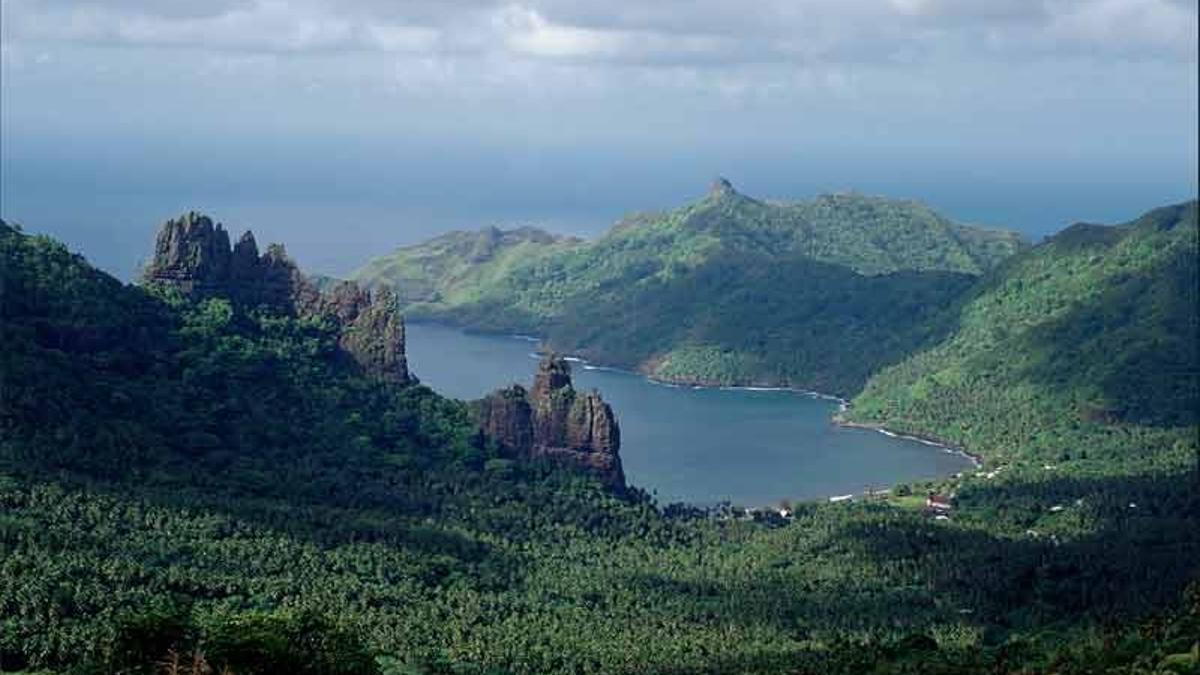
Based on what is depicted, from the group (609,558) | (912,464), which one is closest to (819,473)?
(912,464)

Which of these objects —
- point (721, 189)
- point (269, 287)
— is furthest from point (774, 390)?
point (269, 287)

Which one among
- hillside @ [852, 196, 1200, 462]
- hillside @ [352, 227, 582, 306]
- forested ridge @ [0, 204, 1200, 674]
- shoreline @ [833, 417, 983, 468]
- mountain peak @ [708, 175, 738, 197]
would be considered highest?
mountain peak @ [708, 175, 738, 197]

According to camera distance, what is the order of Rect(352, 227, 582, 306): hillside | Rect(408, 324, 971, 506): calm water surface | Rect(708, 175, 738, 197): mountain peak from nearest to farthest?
Rect(408, 324, 971, 506): calm water surface, Rect(352, 227, 582, 306): hillside, Rect(708, 175, 738, 197): mountain peak

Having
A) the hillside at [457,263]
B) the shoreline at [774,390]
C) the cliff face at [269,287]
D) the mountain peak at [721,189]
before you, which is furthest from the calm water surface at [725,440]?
the mountain peak at [721,189]

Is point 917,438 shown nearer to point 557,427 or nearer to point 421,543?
point 557,427

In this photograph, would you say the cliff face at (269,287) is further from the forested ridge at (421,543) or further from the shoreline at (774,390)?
the shoreline at (774,390)

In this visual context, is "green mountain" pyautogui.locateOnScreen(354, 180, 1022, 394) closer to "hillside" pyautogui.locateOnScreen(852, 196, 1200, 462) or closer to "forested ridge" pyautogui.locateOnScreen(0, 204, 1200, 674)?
"hillside" pyautogui.locateOnScreen(852, 196, 1200, 462)

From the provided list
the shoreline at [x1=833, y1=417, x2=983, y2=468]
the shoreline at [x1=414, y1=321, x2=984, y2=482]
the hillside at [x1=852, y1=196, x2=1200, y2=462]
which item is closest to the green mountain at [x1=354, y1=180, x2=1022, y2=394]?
the shoreline at [x1=414, y1=321, x2=984, y2=482]

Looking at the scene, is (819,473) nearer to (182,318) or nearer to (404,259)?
(182,318)
